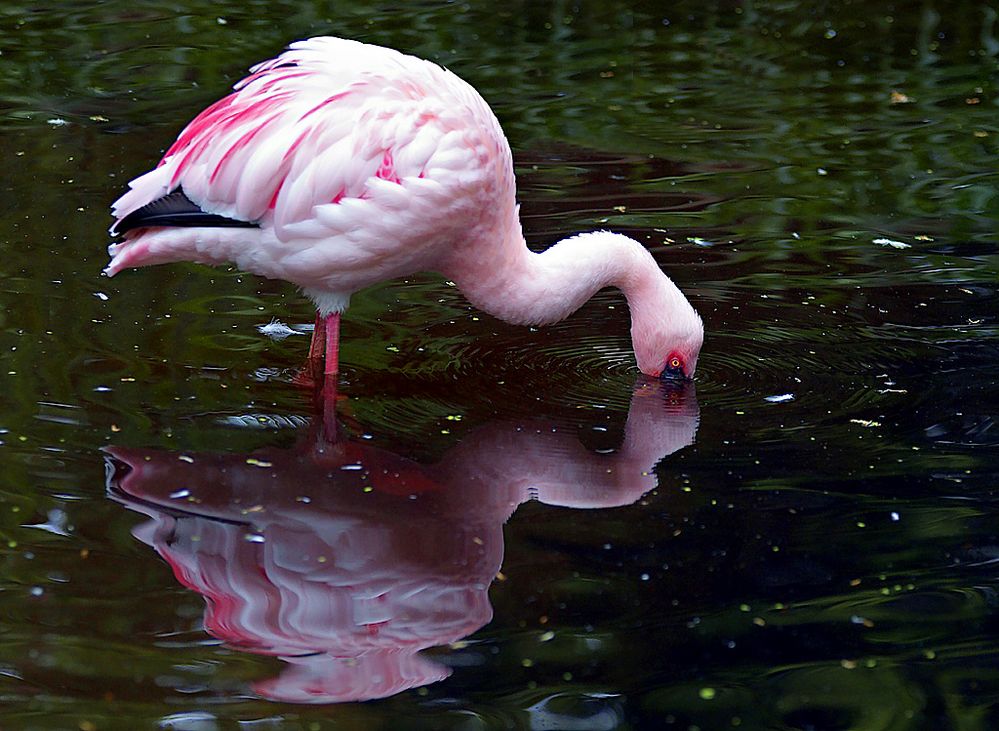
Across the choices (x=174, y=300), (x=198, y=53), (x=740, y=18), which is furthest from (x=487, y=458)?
(x=740, y=18)

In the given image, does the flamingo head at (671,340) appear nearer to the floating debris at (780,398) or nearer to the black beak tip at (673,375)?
the black beak tip at (673,375)

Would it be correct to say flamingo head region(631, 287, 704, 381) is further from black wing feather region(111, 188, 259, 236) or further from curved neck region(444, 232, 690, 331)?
black wing feather region(111, 188, 259, 236)

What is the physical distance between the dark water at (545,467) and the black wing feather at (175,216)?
65 cm

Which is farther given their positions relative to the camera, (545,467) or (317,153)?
(317,153)

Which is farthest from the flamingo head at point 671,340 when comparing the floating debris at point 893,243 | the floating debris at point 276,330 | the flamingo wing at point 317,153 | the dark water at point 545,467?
the floating debris at point 893,243

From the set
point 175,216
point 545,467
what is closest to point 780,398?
point 545,467

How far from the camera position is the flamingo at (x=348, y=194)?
5.08m

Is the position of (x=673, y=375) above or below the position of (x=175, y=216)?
below

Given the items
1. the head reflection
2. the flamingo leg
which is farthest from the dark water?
the flamingo leg

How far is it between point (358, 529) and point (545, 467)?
808 mm

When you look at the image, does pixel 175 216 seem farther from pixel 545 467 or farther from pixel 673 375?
pixel 673 375

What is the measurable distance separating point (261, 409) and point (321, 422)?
24 cm

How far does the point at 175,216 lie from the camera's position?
517cm

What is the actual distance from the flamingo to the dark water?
468 mm
